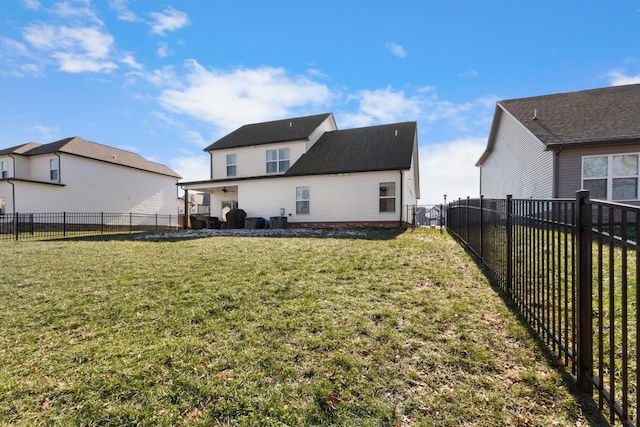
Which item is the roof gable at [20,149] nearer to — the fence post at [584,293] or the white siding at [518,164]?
the fence post at [584,293]

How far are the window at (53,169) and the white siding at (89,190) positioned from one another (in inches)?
14.2

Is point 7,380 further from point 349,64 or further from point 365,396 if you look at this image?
point 349,64

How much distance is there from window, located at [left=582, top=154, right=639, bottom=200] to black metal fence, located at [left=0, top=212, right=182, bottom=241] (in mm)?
25375

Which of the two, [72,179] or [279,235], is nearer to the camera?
[279,235]

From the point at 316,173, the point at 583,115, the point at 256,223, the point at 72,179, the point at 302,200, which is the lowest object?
the point at 256,223

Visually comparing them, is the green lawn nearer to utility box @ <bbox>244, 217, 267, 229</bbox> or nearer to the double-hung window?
utility box @ <bbox>244, 217, 267, 229</bbox>

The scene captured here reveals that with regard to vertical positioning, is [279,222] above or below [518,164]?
below

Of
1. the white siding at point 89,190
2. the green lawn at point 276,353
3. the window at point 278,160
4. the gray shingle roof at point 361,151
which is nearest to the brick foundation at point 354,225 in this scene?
the gray shingle roof at point 361,151

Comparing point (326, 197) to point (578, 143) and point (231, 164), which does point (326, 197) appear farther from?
point (578, 143)

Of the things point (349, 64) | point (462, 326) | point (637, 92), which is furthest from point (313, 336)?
point (637, 92)

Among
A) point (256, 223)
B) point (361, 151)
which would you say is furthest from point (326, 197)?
point (256, 223)

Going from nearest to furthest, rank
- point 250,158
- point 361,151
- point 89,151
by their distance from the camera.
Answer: point 361,151, point 250,158, point 89,151

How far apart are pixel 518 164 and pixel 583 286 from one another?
17.4 metres

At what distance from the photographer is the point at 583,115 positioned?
46.6 ft
